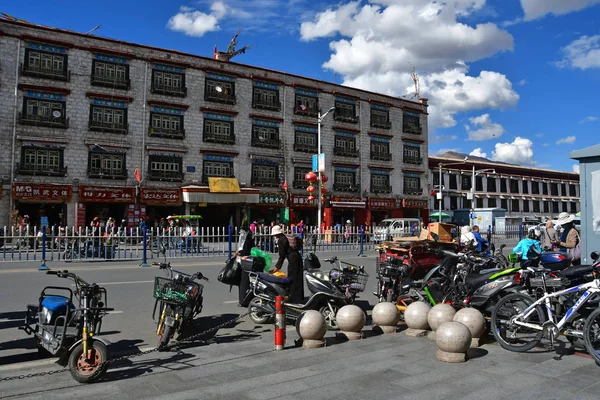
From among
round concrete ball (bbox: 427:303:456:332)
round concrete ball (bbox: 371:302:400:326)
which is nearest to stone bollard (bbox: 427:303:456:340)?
round concrete ball (bbox: 427:303:456:332)

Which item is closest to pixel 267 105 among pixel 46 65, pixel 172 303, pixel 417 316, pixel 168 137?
pixel 168 137

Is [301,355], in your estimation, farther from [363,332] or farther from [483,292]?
[483,292]

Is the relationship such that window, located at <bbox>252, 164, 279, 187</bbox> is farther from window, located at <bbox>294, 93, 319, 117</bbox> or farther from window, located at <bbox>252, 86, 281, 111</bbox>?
window, located at <bbox>294, 93, 319, 117</bbox>

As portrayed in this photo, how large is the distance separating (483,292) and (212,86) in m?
29.8

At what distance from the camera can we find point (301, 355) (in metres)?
6.43

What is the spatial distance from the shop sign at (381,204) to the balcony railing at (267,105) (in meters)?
11.3

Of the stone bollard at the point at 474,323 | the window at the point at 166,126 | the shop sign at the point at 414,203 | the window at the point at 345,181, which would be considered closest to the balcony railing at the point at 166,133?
the window at the point at 166,126

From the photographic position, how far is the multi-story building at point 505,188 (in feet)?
163

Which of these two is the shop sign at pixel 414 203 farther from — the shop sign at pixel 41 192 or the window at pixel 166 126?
the shop sign at pixel 41 192

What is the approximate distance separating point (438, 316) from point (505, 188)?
53.4 metres

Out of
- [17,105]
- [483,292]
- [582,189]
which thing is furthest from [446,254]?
[17,105]

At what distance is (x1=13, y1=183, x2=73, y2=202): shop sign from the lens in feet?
90.0

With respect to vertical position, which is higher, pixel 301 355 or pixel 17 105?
pixel 17 105

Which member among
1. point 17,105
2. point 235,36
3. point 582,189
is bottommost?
point 582,189
